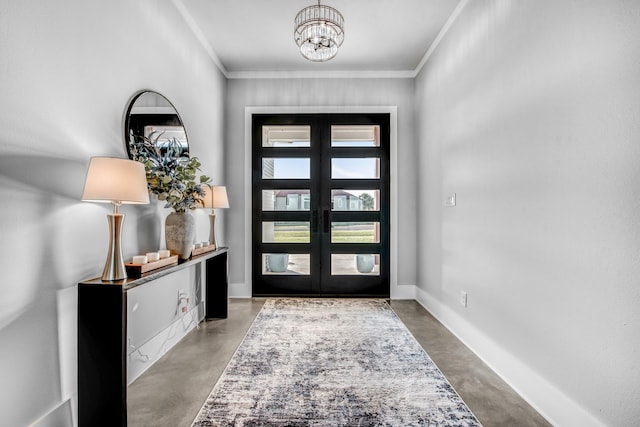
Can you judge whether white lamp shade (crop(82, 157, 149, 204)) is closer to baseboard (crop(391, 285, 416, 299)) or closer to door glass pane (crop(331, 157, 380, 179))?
door glass pane (crop(331, 157, 380, 179))

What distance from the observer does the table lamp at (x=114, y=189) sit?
1523mm

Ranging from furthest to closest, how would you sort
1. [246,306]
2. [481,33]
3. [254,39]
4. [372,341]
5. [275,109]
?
[275,109]
[246,306]
[254,39]
[372,341]
[481,33]

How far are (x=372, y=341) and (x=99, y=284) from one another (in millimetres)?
2034

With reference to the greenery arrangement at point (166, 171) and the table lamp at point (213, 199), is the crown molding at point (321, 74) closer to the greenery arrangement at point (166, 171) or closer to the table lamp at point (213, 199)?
the table lamp at point (213, 199)

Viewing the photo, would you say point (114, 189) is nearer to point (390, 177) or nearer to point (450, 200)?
point (450, 200)

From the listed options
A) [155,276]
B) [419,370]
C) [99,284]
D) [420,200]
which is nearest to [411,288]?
[420,200]

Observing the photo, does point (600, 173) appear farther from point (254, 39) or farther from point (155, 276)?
point (254, 39)

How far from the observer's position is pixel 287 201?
4.27m

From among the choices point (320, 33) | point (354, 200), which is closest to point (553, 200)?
point (320, 33)

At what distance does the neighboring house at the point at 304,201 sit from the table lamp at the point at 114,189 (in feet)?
8.53

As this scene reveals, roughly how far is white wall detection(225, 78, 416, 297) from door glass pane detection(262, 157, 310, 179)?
0.25 meters

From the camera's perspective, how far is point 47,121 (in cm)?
150

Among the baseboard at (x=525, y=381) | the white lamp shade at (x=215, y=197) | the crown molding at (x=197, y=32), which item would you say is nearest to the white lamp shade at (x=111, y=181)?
the white lamp shade at (x=215, y=197)

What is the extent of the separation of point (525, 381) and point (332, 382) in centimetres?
113
